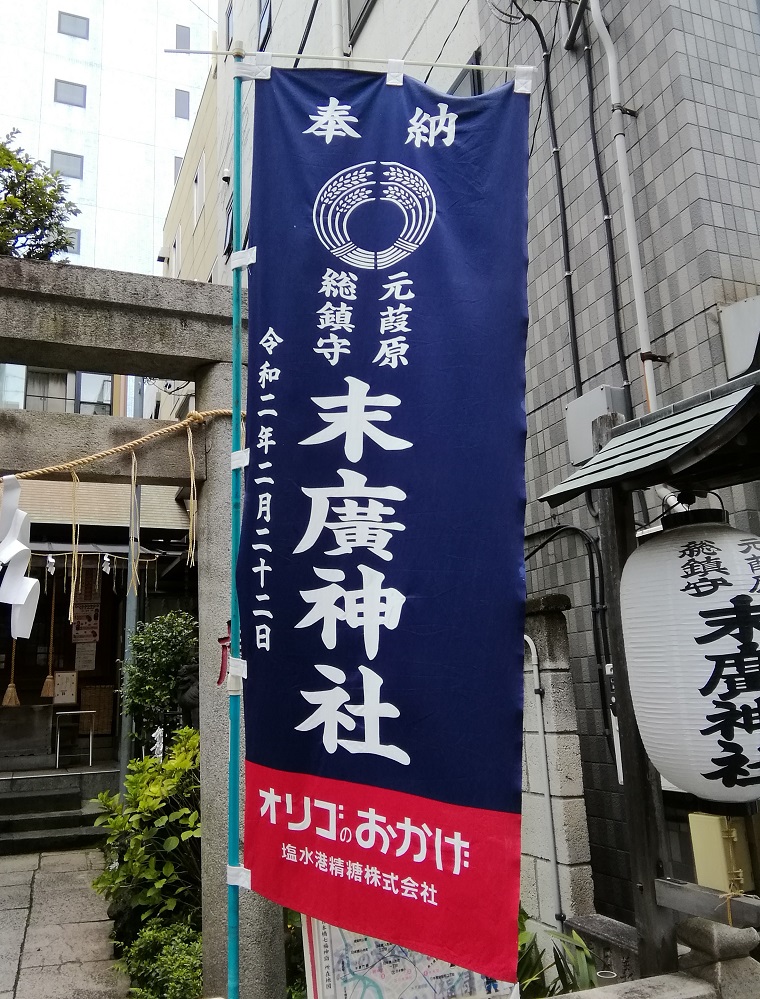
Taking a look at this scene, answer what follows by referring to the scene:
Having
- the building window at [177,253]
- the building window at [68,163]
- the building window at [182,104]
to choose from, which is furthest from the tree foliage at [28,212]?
the building window at [182,104]

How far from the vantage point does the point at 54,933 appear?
8.15 meters

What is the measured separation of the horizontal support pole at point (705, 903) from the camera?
12.5 feet

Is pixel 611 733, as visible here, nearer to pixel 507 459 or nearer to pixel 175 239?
pixel 507 459

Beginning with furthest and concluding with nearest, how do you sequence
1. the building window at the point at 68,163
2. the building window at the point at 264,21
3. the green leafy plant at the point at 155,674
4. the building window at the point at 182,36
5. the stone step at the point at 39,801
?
the building window at the point at 182,36
the building window at the point at 68,163
the building window at the point at 264,21
the stone step at the point at 39,801
the green leafy plant at the point at 155,674

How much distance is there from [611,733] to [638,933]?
2.60m

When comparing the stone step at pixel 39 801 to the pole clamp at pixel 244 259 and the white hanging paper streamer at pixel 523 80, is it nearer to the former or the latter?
the pole clamp at pixel 244 259

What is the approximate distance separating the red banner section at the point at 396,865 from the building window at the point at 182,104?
1382 inches

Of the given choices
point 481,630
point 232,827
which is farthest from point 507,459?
point 232,827

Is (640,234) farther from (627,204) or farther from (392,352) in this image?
(392,352)

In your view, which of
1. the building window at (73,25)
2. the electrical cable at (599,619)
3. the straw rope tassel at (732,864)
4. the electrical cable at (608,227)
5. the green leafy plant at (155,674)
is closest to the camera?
the straw rope tassel at (732,864)

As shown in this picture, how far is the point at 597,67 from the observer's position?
7.15 metres

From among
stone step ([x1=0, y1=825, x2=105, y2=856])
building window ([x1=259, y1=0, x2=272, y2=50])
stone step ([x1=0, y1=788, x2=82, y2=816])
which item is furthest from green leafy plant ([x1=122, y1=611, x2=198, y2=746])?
building window ([x1=259, y1=0, x2=272, y2=50])

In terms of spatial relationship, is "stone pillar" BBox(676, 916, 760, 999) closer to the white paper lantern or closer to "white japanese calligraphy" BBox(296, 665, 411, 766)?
the white paper lantern

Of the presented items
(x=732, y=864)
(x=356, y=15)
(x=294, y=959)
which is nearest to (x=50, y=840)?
(x=294, y=959)
